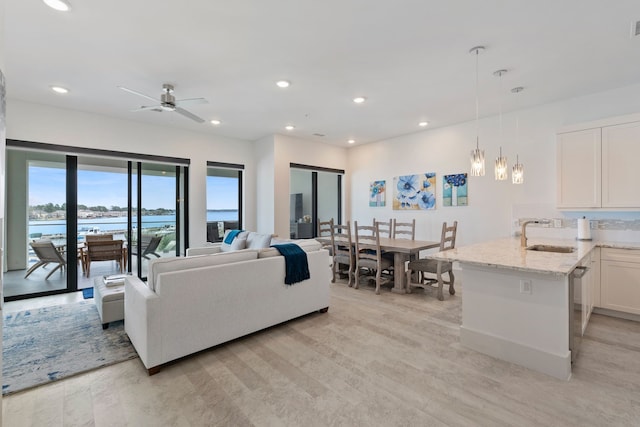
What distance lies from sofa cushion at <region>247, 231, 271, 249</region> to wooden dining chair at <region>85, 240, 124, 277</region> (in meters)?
2.22

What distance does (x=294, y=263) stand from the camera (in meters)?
3.31

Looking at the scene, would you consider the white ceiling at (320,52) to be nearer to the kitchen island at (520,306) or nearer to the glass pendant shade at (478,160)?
the glass pendant shade at (478,160)

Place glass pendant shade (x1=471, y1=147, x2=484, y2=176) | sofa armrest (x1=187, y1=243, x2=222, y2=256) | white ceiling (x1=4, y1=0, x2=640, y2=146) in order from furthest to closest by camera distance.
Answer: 1. sofa armrest (x1=187, y1=243, x2=222, y2=256)
2. glass pendant shade (x1=471, y1=147, x2=484, y2=176)
3. white ceiling (x1=4, y1=0, x2=640, y2=146)

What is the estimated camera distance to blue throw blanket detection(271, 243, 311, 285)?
10.7ft

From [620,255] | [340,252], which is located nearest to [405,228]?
[340,252]

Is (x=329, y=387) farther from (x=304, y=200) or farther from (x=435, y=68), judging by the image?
(x=304, y=200)

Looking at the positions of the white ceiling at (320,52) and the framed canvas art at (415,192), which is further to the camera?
the framed canvas art at (415,192)

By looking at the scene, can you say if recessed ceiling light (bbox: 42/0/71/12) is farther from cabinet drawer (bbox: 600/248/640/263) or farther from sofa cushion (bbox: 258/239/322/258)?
cabinet drawer (bbox: 600/248/640/263)

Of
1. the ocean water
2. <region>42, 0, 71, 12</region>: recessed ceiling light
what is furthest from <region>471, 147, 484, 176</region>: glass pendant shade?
the ocean water

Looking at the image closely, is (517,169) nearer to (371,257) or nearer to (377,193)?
(371,257)

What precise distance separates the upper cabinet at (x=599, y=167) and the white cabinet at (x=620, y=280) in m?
0.64

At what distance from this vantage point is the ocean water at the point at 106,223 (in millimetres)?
4648

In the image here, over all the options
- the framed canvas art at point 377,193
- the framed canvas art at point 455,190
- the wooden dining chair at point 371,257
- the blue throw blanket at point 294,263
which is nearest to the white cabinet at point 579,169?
the framed canvas art at point 455,190

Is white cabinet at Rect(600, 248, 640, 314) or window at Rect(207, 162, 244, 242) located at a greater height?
window at Rect(207, 162, 244, 242)
